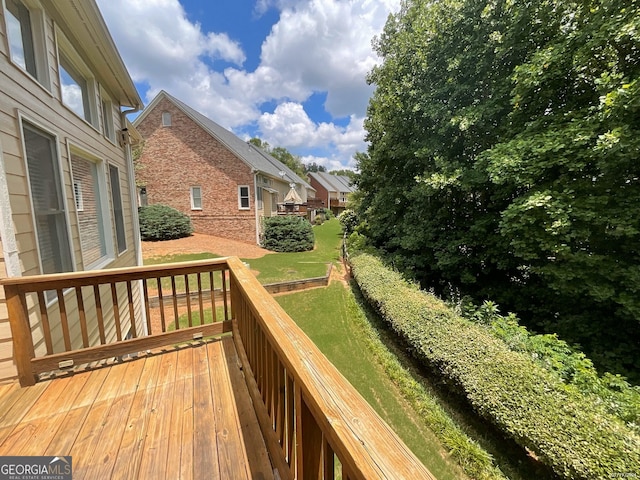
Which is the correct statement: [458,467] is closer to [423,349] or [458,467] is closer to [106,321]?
[423,349]

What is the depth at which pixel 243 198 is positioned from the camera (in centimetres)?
1508

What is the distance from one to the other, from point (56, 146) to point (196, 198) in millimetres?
13049

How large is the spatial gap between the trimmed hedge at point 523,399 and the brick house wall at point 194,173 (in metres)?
11.9

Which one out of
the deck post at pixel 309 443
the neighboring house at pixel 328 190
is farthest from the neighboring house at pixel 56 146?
the neighboring house at pixel 328 190

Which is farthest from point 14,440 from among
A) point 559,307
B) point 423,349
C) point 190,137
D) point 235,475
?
point 190,137

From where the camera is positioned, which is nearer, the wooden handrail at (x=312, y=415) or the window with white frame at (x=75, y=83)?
the wooden handrail at (x=312, y=415)

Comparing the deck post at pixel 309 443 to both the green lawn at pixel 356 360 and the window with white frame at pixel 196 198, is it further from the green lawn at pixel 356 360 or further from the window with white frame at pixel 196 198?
the window with white frame at pixel 196 198

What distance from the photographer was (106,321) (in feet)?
13.6

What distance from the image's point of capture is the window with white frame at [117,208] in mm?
4961

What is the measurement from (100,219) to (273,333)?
461 centimetres

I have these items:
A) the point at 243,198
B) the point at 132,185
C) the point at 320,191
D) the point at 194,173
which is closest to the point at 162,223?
the point at 194,173

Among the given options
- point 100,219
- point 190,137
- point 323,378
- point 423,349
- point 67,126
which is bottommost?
point 423,349

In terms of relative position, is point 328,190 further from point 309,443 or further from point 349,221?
point 309,443

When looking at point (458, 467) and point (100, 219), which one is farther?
point (100, 219)
